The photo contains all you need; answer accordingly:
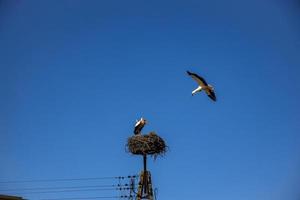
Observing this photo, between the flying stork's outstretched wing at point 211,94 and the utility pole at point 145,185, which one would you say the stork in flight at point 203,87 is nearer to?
the flying stork's outstretched wing at point 211,94

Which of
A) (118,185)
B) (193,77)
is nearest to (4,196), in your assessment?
(118,185)

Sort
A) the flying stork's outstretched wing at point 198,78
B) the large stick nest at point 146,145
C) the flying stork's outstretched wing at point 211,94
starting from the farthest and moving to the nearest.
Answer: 1. the large stick nest at point 146,145
2. the flying stork's outstretched wing at point 211,94
3. the flying stork's outstretched wing at point 198,78

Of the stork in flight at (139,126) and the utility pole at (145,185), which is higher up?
the stork in flight at (139,126)

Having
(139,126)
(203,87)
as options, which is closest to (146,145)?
(139,126)

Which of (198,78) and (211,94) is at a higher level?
(198,78)

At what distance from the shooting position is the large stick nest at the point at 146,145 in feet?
113

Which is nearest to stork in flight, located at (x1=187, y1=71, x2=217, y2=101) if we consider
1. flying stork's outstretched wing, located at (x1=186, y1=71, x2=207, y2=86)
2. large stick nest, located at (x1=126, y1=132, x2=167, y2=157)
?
flying stork's outstretched wing, located at (x1=186, y1=71, x2=207, y2=86)

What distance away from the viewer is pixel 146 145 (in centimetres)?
3431

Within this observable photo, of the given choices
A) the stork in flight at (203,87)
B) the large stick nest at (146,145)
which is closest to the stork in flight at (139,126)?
the large stick nest at (146,145)

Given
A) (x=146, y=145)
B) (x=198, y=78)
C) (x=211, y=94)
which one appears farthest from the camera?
(x=146, y=145)

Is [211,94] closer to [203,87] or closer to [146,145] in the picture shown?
[203,87]

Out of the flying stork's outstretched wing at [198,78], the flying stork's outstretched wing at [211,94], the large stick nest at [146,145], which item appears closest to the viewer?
the flying stork's outstretched wing at [198,78]

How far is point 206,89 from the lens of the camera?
30.6 m

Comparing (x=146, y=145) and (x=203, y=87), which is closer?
(x=203, y=87)
